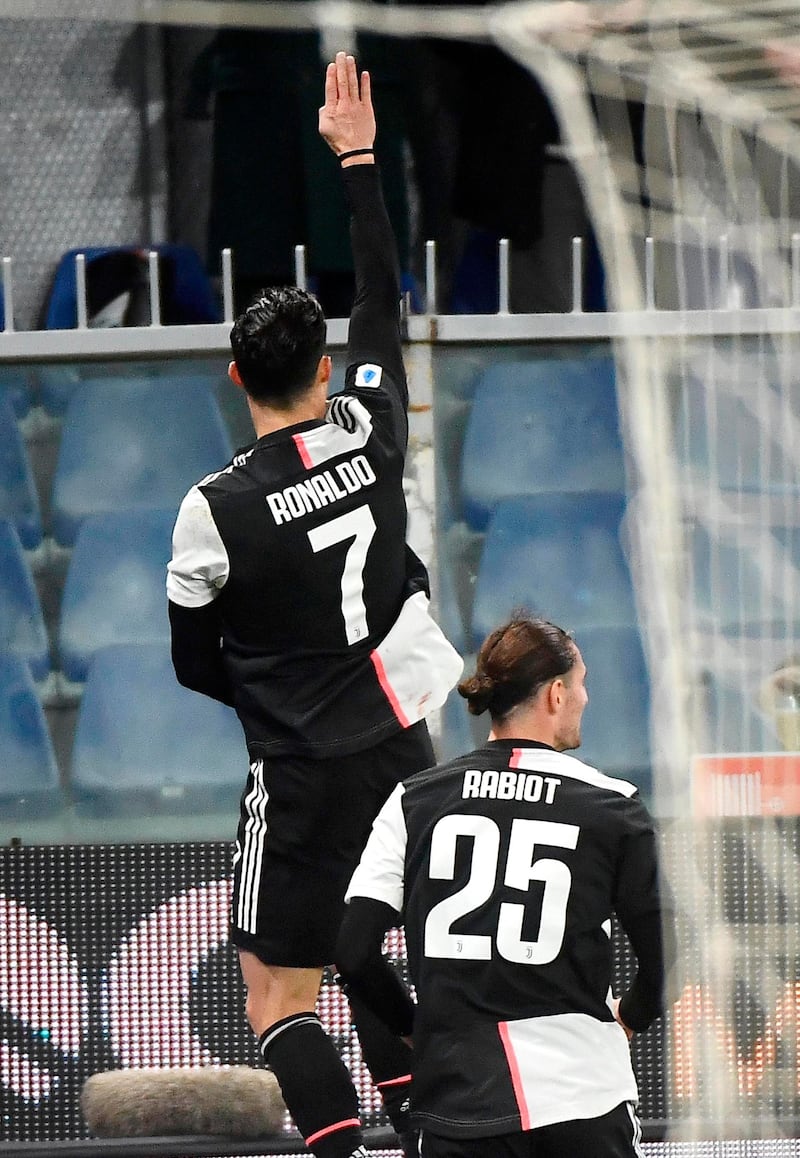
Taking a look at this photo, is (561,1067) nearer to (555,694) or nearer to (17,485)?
(555,694)

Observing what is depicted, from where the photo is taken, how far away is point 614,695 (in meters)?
3.77

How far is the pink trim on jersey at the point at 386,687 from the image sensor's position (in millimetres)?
2402

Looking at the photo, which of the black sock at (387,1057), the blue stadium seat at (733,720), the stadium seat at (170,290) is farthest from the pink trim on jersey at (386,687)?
the stadium seat at (170,290)

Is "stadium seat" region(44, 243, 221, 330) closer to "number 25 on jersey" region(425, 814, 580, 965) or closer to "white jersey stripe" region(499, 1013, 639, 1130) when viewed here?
"number 25 on jersey" region(425, 814, 580, 965)

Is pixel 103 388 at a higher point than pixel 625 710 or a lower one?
higher

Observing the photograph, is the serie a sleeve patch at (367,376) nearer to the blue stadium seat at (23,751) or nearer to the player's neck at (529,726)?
the player's neck at (529,726)

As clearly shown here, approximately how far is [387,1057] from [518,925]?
0.57 meters

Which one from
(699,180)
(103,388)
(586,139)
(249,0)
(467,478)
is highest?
(249,0)

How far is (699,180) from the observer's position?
12.1ft

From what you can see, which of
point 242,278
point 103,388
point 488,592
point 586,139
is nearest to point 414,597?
point 488,592

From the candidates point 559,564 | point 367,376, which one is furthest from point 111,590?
point 367,376

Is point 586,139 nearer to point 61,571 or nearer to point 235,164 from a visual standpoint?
point 235,164

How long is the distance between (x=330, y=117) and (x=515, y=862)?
3.84 ft

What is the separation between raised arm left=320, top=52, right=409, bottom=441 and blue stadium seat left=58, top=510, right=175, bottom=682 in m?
1.47
